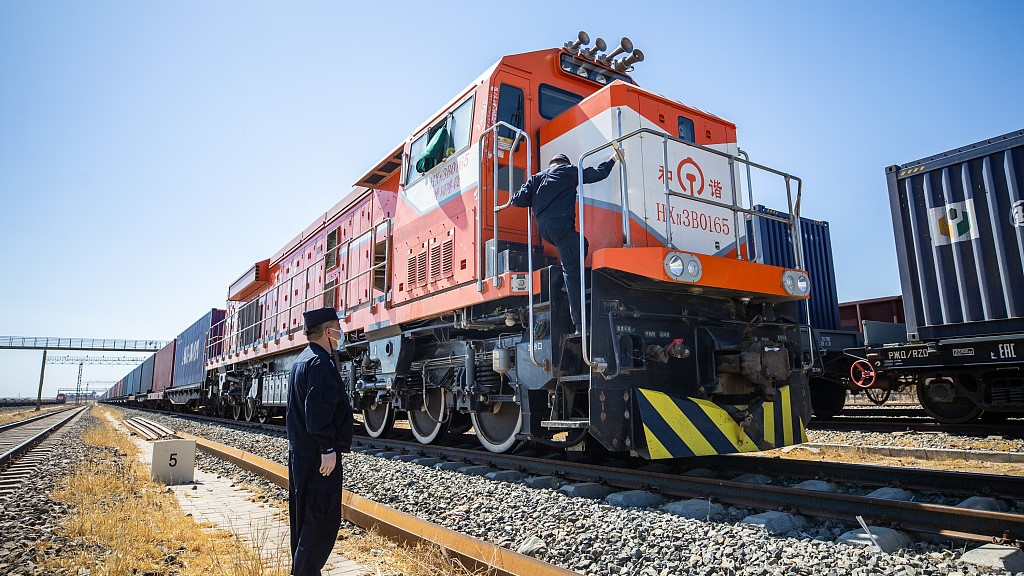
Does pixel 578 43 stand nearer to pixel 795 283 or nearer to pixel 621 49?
pixel 621 49

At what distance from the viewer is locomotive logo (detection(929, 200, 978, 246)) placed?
821 cm

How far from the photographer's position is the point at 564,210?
15.8 ft

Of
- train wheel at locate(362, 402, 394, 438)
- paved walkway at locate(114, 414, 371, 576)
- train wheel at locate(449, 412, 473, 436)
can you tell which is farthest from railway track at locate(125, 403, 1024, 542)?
train wheel at locate(362, 402, 394, 438)

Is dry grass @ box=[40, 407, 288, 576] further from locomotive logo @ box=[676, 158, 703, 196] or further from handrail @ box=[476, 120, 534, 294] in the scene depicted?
locomotive logo @ box=[676, 158, 703, 196]

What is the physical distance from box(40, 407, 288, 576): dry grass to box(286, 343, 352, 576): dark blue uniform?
0.28 metres

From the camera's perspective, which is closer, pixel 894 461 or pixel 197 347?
pixel 894 461

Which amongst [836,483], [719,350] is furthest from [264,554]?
[836,483]

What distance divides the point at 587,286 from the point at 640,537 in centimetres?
203

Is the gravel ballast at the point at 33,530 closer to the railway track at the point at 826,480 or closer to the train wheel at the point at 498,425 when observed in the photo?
the railway track at the point at 826,480

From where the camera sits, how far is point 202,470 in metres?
7.02

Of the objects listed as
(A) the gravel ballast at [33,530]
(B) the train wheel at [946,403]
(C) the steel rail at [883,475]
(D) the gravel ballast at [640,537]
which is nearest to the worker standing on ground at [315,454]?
(D) the gravel ballast at [640,537]

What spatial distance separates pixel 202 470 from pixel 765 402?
615 cm

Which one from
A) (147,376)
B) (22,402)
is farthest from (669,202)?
(22,402)

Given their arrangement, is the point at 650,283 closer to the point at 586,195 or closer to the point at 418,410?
the point at 586,195
